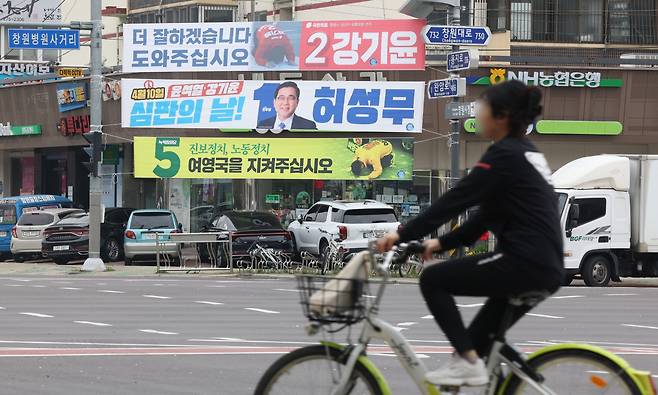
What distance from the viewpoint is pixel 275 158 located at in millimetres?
35969

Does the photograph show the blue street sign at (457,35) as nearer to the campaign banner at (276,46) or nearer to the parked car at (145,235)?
the campaign banner at (276,46)

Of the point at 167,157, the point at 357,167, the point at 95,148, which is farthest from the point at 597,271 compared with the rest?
the point at 167,157

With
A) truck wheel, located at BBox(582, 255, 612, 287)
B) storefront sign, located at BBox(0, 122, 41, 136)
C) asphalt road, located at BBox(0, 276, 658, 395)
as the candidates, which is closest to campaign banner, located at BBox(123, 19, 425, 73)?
storefront sign, located at BBox(0, 122, 41, 136)

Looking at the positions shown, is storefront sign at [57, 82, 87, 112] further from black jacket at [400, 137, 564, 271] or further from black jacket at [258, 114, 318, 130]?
black jacket at [400, 137, 564, 271]

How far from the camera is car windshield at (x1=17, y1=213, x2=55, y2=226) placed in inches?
1375

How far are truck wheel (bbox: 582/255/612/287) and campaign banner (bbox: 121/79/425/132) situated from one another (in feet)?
32.7

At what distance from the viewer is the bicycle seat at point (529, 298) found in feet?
18.8

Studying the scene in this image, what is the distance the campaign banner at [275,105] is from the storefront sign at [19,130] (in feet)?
23.5

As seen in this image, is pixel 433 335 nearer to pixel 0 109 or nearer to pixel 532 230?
pixel 532 230

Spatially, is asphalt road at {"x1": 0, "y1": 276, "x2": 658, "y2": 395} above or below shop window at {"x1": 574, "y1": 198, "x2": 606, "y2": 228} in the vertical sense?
below

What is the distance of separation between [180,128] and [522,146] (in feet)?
103

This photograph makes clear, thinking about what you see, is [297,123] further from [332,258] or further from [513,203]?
[513,203]

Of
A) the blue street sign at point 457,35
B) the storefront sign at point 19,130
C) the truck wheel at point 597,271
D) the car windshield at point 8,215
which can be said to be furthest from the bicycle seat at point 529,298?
the storefront sign at point 19,130

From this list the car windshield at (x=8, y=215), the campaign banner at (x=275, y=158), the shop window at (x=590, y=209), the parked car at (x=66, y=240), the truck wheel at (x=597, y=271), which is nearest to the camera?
the truck wheel at (x=597, y=271)
